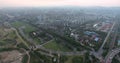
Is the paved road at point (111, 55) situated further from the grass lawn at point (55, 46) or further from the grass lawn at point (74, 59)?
the grass lawn at point (55, 46)

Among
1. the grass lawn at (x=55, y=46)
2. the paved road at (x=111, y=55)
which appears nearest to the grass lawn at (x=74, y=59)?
the grass lawn at (x=55, y=46)

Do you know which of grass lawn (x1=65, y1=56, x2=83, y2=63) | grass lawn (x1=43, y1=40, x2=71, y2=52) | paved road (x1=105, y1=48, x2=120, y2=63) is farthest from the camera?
grass lawn (x1=43, y1=40, x2=71, y2=52)

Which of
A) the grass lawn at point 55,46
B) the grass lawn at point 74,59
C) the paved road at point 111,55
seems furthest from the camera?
the grass lawn at point 55,46

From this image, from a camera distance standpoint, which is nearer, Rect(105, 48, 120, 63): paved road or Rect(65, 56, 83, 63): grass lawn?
Rect(65, 56, 83, 63): grass lawn

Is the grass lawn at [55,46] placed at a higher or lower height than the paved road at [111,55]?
higher

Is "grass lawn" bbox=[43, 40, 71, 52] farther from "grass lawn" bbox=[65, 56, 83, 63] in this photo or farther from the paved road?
the paved road

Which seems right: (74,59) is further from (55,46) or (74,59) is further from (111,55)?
(111,55)

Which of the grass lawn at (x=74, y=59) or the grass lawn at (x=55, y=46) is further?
the grass lawn at (x=55, y=46)

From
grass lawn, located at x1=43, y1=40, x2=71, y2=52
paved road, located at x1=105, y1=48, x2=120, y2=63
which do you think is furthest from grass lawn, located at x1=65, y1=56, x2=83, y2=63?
paved road, located at x1=105, y1=48, x2=120, y2=63

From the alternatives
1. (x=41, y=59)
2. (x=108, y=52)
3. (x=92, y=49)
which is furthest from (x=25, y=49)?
(x=108, y=52)

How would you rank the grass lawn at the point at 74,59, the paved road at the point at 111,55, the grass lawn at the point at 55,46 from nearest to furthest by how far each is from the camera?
the grass lawn at the point at 74,59 < the paved road at the point at 111,55 < the grass lawn at the point at 55,46

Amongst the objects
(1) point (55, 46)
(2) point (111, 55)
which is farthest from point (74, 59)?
(2) point (111, 55)

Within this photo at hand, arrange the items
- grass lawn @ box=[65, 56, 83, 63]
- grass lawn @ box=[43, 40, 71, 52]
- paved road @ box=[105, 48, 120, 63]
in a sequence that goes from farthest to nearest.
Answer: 1. grass lawn @ box=[43, 40, 71, 52]
2. paved road @ box=[105, 48, 120, 63]
3. grass lawn @ box=[65, 56, 83, 63]
